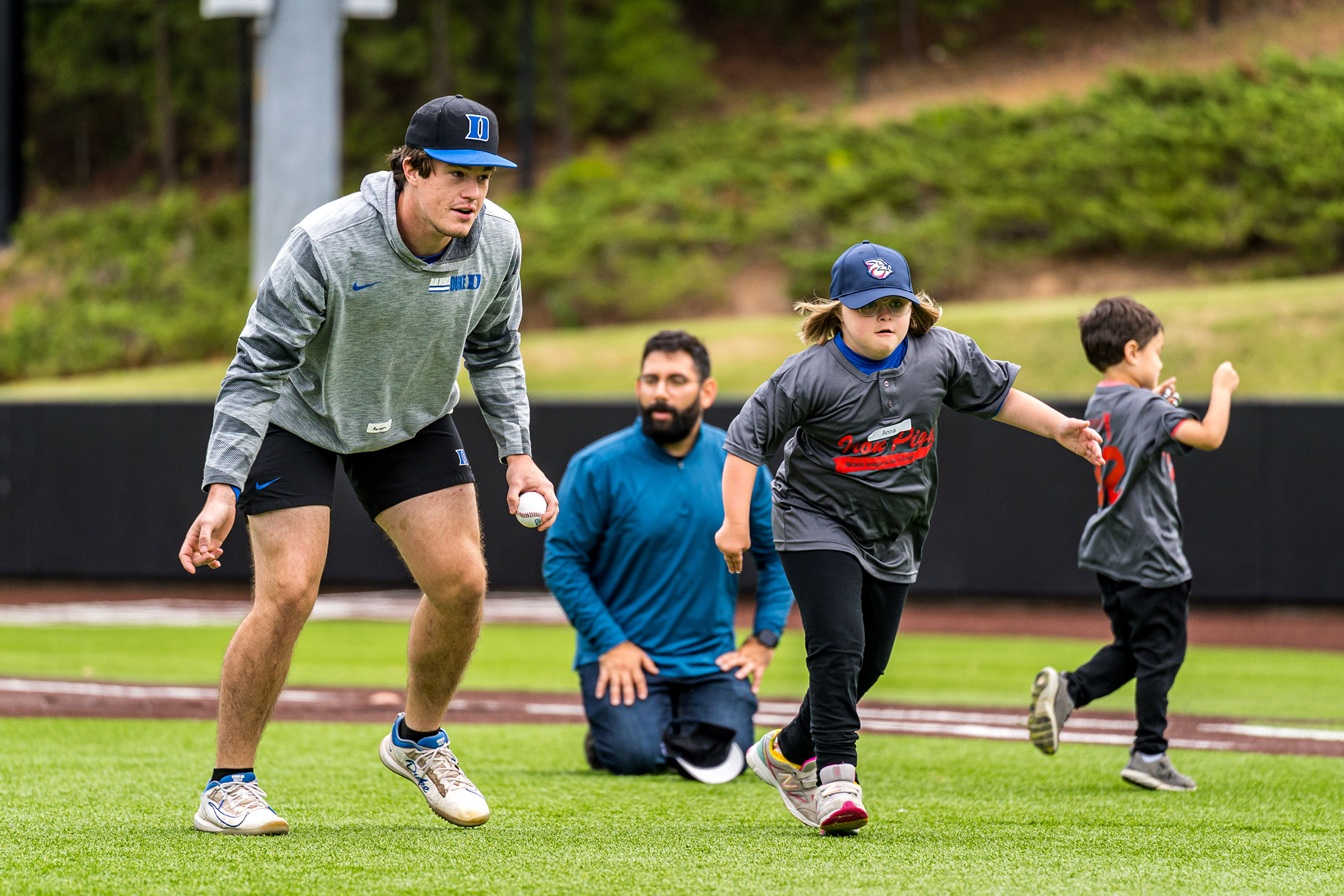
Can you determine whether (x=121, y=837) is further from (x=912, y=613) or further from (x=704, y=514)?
(x=912, y=613)

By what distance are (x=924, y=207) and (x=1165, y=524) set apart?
24199 millimetres

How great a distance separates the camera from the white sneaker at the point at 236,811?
4289 mm

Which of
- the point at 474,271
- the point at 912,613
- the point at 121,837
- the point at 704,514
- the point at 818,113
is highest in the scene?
the point at 818,113

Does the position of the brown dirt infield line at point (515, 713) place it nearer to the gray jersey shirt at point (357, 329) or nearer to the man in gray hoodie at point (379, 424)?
the man in gray hoodie at point (379, 424)

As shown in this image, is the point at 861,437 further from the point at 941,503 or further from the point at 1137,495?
the point at 941,503

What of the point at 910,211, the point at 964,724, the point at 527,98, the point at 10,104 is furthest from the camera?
the point at 527,98

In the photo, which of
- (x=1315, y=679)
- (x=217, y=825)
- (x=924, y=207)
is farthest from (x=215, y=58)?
(x=217, y=825)

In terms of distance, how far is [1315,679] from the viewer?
1003 cm

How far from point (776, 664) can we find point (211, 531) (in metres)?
7.23

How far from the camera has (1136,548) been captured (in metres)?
5.80

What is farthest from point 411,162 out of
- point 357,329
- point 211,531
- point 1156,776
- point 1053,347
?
point 1053,347

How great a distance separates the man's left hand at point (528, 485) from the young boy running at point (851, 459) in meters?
0.52

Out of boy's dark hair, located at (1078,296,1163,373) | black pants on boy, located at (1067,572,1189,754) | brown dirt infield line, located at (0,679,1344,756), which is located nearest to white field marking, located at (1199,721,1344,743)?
brown dirt infield line, located at (0,679,1344,756)

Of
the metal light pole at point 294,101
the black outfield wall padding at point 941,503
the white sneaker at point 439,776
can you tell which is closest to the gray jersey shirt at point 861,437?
the white sneaker at point 439,776
